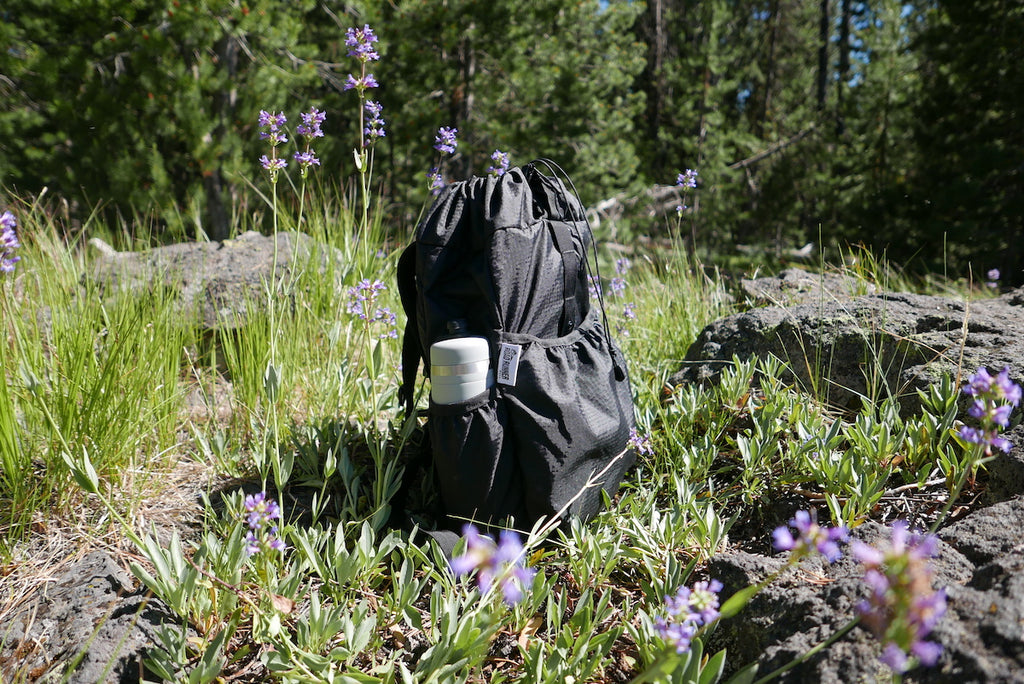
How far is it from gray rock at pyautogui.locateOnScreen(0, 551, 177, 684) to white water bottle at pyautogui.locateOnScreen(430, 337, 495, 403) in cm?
88

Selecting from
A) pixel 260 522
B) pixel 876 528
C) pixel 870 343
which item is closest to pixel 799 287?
pixel 870 343

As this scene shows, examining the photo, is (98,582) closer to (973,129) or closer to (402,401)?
(402,401)

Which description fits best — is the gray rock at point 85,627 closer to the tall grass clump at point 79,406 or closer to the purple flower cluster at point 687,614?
the tall grass clump at point 79,406

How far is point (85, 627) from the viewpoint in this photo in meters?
1.53

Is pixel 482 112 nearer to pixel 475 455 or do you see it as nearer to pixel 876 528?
pixel 475 455

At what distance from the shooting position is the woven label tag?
178cm

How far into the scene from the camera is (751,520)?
2031 millimetres

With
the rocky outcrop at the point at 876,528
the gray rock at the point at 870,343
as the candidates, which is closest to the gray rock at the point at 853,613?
the rocky outcrop at the point at 876,528

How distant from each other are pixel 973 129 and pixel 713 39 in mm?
4809

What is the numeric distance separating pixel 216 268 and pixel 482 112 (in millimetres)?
6490

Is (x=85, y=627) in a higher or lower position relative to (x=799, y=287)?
lower

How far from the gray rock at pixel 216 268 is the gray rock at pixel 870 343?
2.14 meters

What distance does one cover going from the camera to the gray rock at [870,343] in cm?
223

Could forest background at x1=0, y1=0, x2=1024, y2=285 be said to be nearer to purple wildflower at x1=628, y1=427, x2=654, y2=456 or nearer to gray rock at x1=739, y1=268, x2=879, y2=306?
gray rock at x1=739, y1=268, x2=879, y2=306
